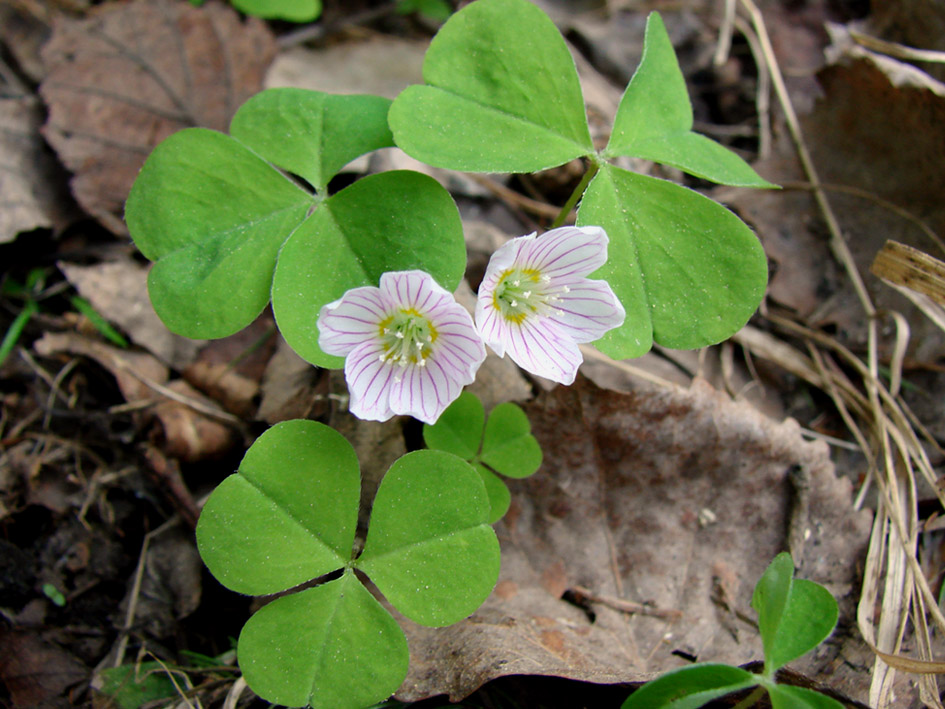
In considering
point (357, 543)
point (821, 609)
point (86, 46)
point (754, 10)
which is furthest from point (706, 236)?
point (86, 46)

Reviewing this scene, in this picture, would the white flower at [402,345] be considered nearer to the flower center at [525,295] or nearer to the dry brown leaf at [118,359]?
the flower center at [525,295]

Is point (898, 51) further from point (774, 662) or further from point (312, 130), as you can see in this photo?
point (774, 662)

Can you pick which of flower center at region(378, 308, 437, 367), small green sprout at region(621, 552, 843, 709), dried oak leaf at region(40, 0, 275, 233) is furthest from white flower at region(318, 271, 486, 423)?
dried oak leaf at region(40, 0, 275, 233)

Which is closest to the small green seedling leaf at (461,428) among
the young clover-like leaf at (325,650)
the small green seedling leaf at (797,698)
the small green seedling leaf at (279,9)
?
the young clover-like leaf at (325,650)

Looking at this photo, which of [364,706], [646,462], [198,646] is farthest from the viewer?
[646,462]

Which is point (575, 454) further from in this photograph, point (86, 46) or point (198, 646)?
point (86, 46)

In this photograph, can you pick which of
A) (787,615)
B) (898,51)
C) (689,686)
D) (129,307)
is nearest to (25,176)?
(129,307)

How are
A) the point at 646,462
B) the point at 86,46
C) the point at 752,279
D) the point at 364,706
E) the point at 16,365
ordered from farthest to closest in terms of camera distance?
the point at 86,46 < the point at 16,365 < the point at 646,462 < the point at 752,279 < the point at 364,706
